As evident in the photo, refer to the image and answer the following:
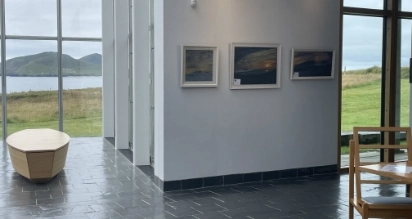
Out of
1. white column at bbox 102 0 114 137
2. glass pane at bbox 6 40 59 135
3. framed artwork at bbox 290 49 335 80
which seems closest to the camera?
framed artwork at bbox 290 49 335 80

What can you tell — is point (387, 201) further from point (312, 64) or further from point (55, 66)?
point (55, 66)

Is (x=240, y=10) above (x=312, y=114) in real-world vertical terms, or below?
above

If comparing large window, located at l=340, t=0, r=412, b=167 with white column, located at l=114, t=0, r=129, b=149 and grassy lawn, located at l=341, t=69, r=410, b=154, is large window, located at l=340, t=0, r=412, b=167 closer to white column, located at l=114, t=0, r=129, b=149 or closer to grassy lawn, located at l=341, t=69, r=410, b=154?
grassy lawn, located at l=341, t=69, r=410, b=154

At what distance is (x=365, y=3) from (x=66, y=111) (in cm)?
836

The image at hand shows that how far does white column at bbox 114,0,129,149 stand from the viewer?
36.6 feet

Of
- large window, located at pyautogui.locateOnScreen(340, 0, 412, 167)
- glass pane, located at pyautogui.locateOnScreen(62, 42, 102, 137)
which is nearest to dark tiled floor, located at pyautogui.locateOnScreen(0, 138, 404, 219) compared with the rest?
large window, located at pyautogui.locateOnScreen(340, 0, 412, 167)

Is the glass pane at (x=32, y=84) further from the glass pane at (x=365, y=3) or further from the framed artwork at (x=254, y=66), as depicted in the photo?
the glass pane at (x=365, y=3)

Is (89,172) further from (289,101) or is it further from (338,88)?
(338,88)

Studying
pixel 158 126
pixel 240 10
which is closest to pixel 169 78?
pixel 158 126

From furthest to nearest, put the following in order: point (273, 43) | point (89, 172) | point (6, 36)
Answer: point (6, 36) → point (89, 172) → point (273, 43)

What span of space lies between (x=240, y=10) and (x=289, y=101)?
169 cm

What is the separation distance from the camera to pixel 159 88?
304 inches

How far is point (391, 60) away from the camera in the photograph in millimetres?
9609

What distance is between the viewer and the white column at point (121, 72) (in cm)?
1116
